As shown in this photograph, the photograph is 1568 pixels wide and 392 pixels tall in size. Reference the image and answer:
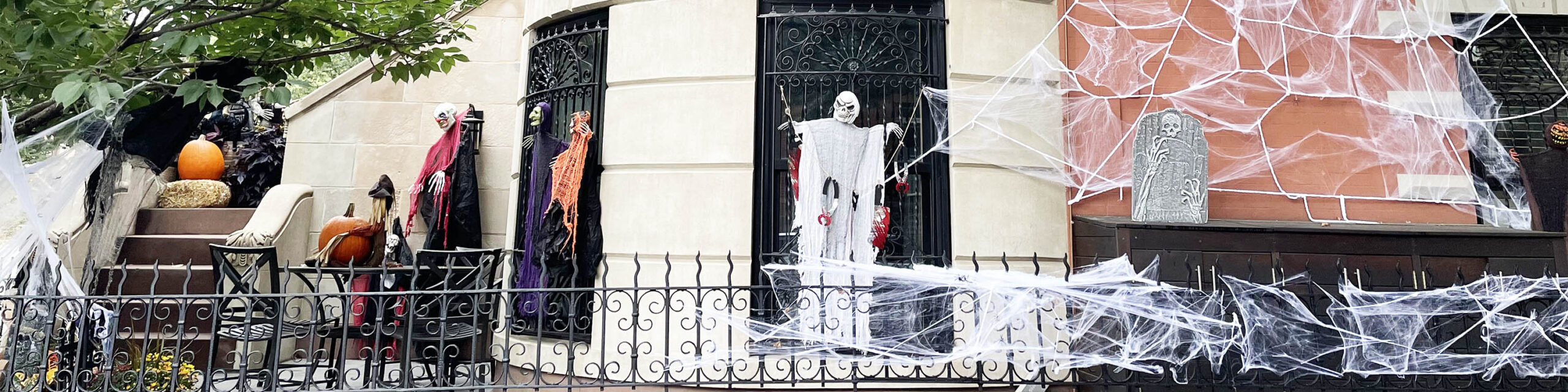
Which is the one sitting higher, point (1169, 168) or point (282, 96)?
point (282, 96)

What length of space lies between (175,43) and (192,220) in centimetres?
539

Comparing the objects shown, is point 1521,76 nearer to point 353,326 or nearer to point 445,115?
point 445,115

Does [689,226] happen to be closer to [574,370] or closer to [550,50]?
[574,370]

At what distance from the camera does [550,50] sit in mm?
7820

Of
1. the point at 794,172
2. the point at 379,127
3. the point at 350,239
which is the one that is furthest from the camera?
the point at 379,127

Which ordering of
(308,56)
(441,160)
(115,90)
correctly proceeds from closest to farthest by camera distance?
(115,90) < (308,56) < (441,160)

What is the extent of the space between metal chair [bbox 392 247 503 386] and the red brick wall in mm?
4567

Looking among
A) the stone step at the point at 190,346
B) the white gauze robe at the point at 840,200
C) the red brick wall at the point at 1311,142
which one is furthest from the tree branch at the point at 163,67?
the red brick wall at the point at 1311,142

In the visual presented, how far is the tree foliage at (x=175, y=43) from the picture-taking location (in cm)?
477

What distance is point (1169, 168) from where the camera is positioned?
20.2ft

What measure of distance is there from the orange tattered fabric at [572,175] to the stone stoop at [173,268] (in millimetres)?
3707

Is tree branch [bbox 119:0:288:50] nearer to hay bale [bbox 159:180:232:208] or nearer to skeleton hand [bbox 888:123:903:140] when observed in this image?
skeleton hand [bbox 888:123:903:140]

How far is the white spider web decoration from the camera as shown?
6574 millimetres

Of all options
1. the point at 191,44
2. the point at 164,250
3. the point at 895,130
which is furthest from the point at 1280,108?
the point at 164,250
